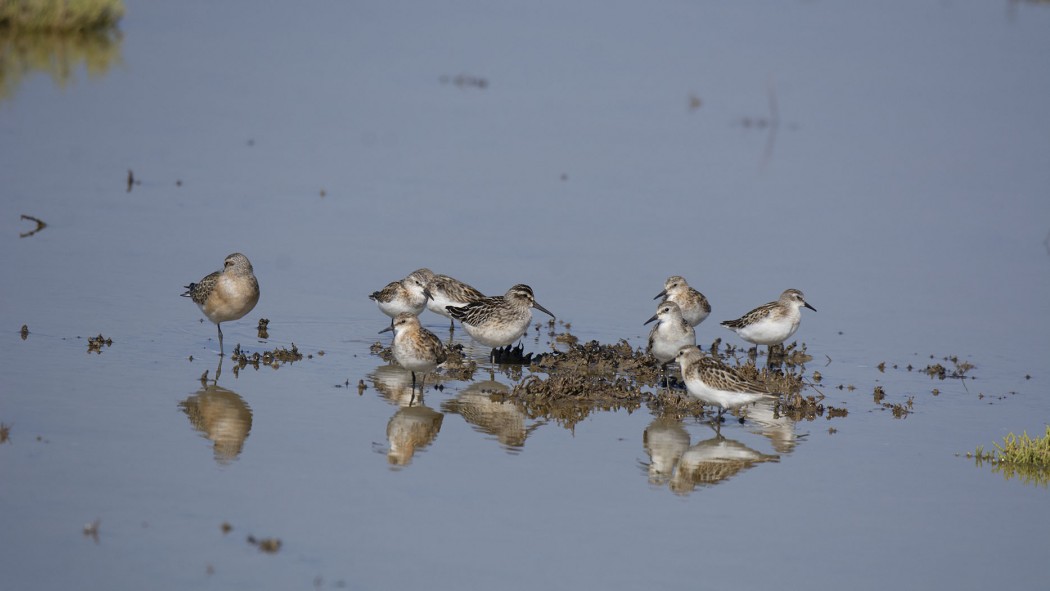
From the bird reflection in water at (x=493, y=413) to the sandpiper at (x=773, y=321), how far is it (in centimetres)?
333

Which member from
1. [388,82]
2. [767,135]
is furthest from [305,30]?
[767,135]

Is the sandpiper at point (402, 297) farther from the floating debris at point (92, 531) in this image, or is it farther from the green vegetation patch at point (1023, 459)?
the floating debris at point (92, 531)

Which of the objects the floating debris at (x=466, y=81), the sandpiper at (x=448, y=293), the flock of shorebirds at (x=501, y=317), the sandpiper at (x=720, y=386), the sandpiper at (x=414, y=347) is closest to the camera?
the sandpiper at (x=720, y=386)

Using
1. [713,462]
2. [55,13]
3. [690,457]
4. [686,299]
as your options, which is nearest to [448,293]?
[686,299]

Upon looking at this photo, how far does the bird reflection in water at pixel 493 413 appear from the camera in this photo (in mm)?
13202

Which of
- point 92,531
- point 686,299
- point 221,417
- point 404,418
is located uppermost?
point 686,299

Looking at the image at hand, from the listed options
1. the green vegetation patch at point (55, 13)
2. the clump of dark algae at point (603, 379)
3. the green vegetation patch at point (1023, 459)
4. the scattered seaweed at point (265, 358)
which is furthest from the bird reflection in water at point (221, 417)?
the green vegetation patch at point (55, 13)

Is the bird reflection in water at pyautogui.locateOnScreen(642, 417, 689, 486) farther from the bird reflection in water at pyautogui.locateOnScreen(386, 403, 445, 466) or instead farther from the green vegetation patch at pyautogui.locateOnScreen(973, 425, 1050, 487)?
the green vegetation patch at pyautogui.locateOnScreen(973, 425, 1050, 487)

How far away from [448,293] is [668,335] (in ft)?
11.0

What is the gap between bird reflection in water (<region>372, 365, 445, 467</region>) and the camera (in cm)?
1242

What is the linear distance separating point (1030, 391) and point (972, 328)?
289 centimetres

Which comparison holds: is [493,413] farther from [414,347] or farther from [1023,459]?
[1023,459]

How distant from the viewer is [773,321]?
16406mm

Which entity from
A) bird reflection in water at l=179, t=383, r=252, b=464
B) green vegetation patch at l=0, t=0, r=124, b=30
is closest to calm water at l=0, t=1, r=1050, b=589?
bird reflection in water at l=179, t=383, r=252, b=464
